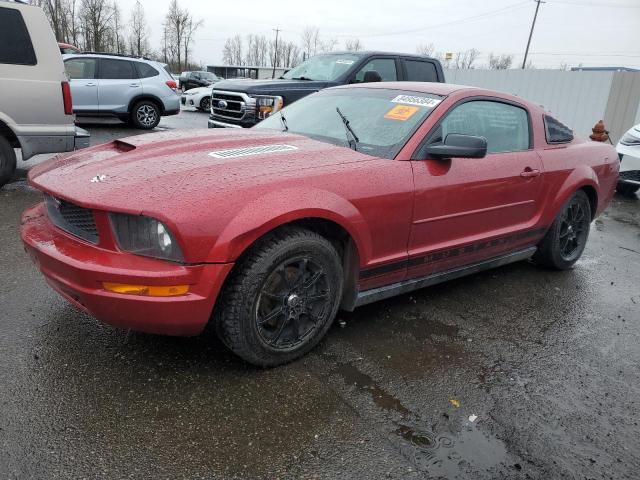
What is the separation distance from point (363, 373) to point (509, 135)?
230 centimetres

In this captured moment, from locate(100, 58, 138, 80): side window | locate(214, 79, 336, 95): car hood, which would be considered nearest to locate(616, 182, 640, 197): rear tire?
locate(214, 79, 336, 95): car hood

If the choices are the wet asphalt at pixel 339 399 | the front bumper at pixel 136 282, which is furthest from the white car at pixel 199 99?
the front bumper at pixel 136 282

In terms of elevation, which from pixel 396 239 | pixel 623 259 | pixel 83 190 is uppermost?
pixel 83 190

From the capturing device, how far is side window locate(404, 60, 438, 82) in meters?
8.79

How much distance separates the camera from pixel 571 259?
4688mm

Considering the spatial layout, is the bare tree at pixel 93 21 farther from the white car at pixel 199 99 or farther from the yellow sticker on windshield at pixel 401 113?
the yellow sticker on windshield at pixel 401 113

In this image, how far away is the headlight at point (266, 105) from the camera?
7.93 meters

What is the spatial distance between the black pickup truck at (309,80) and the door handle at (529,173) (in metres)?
4.34

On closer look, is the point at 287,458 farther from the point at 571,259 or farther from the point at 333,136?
the point at 571,259

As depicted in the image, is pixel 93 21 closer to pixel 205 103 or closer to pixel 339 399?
pixel 205 103

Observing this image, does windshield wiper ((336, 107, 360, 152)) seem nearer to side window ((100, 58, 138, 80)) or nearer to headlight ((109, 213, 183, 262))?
headlight ((109, 213, 183, 262))

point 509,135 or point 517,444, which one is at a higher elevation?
point 509,135

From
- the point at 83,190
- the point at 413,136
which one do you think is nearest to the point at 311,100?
the point at 413,136

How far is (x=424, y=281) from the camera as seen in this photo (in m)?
3.42
